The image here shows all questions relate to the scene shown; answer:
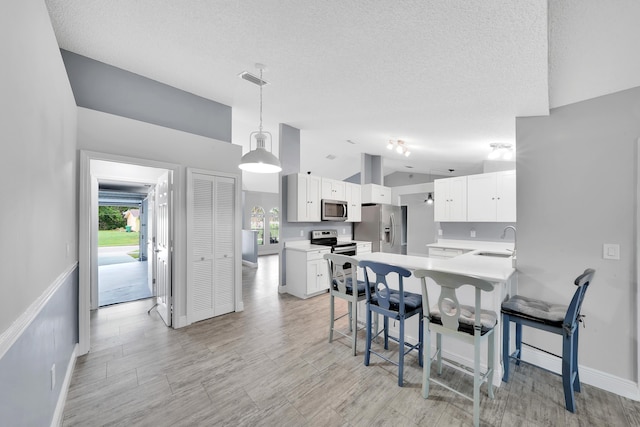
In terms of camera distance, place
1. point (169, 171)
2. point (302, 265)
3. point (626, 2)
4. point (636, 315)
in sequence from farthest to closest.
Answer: point (302, 265) → point (169, 171) → point (636, 315) → point (626, 2)

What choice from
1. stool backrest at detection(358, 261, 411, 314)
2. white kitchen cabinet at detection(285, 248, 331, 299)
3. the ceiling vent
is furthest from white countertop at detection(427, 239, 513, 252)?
the ceiling vent

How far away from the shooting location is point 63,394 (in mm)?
1911

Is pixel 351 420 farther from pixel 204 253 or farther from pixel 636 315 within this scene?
pixel 204 253

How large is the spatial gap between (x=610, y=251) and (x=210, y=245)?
159 inches

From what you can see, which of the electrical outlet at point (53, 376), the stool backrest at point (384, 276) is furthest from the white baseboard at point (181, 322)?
the stool backrest at point (384, 276)

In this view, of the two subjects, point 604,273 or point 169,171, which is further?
point 169,171

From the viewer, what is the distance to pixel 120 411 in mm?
1856

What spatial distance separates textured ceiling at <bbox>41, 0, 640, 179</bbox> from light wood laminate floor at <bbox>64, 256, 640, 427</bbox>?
2.47 meters

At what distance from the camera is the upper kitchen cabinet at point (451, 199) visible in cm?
474

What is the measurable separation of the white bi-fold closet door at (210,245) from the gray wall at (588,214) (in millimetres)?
3408

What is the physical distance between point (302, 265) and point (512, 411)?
3064 mm

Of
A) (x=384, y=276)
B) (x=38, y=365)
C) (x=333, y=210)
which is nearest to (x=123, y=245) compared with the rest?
(x=333, y=210)

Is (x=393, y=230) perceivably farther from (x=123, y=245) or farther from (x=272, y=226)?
(x=123, y=245)

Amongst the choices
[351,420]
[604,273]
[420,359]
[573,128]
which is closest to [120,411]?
[351,420]
